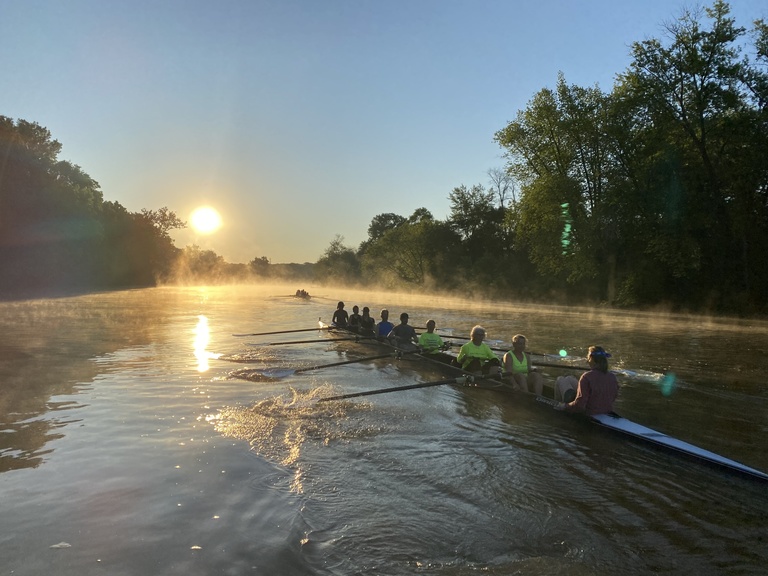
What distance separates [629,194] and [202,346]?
94.7 feet

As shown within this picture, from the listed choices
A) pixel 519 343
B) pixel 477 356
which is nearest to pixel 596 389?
pixel 519 343

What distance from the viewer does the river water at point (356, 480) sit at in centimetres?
457

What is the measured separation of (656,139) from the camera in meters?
33.8

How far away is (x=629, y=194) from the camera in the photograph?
35000 mm

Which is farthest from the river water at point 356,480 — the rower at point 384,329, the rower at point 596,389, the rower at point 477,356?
the rower at point 384,329

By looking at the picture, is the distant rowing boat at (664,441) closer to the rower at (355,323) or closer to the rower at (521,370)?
the rower at (521,370)

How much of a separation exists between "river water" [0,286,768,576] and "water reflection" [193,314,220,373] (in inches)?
66.1

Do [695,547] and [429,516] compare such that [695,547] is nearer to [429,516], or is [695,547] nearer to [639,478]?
[639,478]

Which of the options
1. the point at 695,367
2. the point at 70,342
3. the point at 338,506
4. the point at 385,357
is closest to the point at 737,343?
the point at 695,367

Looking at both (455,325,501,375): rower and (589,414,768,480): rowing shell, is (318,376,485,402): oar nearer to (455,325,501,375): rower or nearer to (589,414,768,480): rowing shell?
(455,325,501,375): rower

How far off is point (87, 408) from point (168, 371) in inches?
150

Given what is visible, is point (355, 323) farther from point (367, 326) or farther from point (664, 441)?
point (664, 441)

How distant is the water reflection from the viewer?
556 inches

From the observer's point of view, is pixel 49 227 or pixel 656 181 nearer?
pixel 656 181
